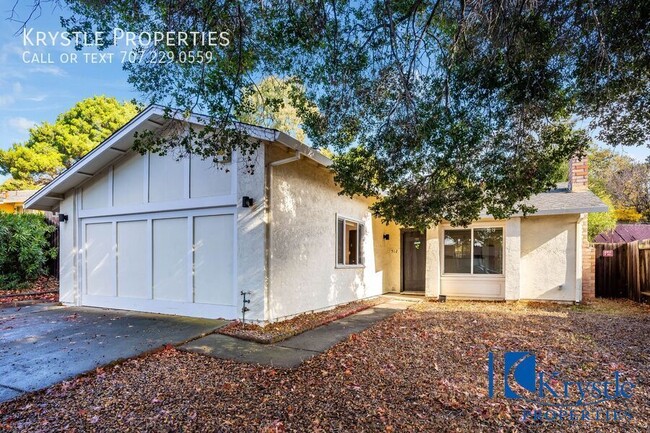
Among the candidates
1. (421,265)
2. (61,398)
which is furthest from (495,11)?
(421,265)

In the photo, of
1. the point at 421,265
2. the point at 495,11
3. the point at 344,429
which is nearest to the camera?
the point at 344,429

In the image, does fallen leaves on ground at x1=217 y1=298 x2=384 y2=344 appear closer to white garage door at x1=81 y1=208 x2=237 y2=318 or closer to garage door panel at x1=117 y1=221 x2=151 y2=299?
white garage door at x1=81 y1=208 x2=237 y2=318

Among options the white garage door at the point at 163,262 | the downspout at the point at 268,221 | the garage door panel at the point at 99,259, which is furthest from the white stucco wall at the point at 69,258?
the downspout at the point at 268,221

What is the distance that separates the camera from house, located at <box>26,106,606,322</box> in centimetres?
680

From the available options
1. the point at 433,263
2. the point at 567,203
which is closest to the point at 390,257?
the point at 433,263

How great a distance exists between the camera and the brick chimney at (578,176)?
11.2 meters

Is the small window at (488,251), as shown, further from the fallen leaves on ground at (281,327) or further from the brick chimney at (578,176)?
the fallen leaves on ground at (281,327)

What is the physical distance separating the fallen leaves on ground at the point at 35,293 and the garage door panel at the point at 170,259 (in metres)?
4.88

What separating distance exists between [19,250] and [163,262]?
24.5 feet

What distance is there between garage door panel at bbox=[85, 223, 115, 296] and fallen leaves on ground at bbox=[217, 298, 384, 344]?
14.2 feet

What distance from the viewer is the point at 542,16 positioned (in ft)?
16.7

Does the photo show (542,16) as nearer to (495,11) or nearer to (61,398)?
(495,11)

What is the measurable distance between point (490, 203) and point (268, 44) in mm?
5091

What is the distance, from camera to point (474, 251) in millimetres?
10758
